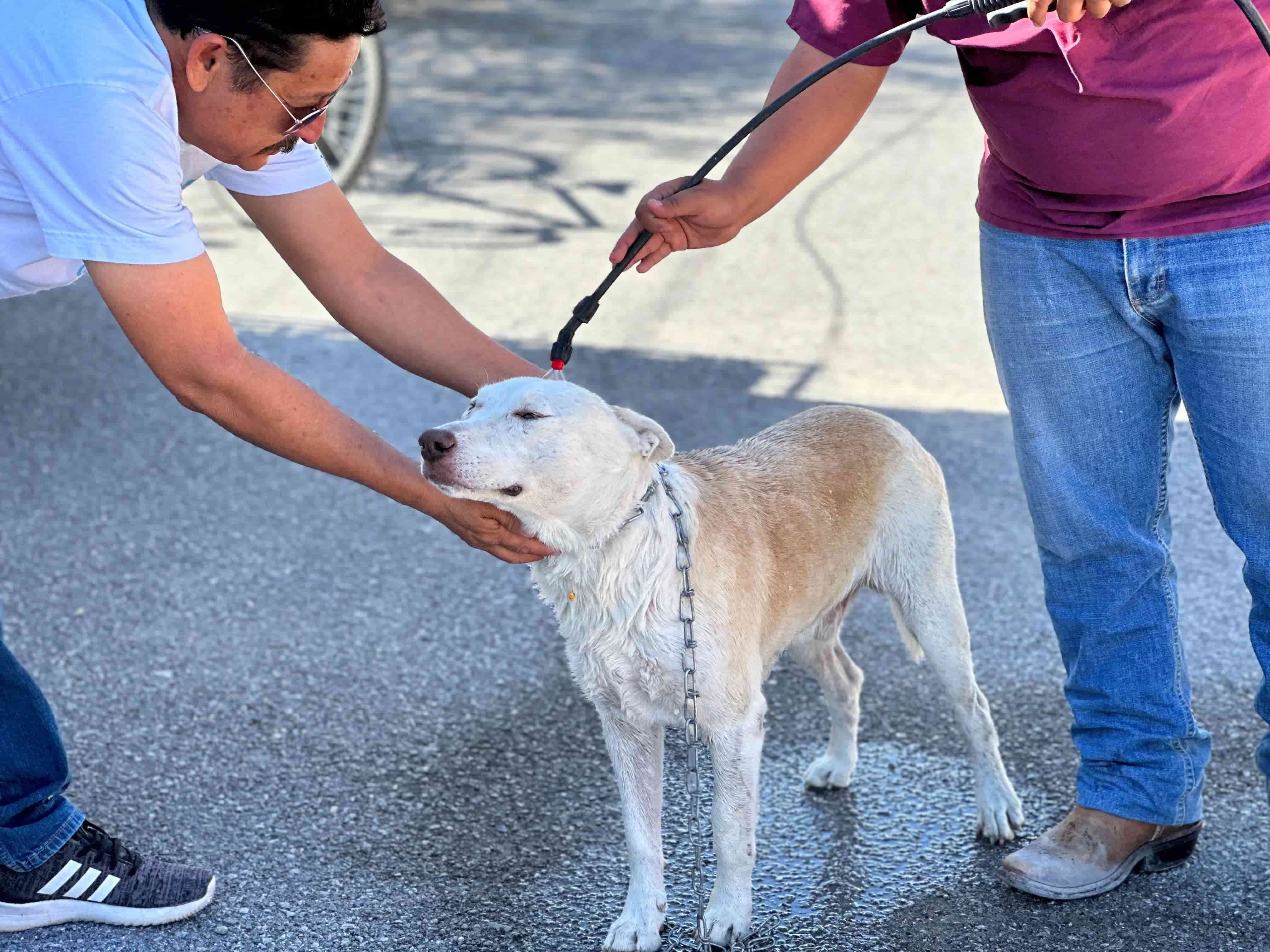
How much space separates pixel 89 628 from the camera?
13.9 ft

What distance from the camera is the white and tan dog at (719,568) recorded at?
255cm

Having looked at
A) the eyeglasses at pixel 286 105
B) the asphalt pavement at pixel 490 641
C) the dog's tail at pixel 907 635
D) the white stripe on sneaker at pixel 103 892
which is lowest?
the asphalt pavement at pixel 490 641

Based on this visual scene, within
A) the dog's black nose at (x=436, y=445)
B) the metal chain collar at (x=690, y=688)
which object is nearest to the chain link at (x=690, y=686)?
the metal chain collar at (x=690, y=688)

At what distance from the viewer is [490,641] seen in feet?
13.7

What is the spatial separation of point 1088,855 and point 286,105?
7.43 feet

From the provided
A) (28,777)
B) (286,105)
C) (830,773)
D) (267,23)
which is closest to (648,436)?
(286,105)

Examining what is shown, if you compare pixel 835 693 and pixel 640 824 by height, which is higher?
pixel 640 824

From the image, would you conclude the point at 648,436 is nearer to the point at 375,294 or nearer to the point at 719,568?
the point at 719,568

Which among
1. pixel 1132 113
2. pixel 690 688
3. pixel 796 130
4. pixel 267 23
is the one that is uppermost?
pixel 267 23

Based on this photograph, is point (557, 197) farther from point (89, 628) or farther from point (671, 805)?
point (671, 805)

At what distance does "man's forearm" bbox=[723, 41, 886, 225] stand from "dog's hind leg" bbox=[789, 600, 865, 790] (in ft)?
3.37

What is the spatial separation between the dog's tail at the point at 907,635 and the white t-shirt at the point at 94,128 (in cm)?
180

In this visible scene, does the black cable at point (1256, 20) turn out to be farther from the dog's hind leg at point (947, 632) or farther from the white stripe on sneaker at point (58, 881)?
the white stripe on sneaker at point (58, 881)

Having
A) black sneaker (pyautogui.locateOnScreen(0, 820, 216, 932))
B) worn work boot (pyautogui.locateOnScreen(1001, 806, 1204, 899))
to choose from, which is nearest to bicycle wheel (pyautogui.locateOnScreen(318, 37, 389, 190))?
black sneaker (pyautogui.locateOnScreen(0, 820, 216, 932))
